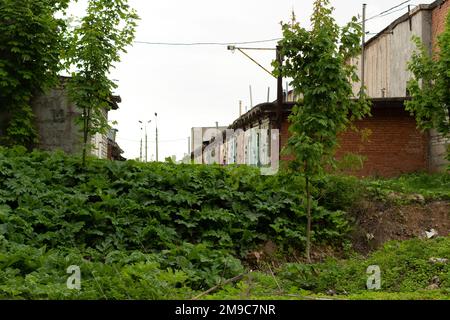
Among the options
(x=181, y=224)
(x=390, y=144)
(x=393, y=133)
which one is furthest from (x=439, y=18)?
(x=181, y=224)

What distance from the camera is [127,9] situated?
44.9ft

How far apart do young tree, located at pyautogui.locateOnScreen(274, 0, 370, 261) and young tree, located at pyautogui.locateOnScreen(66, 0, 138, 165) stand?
173 inches

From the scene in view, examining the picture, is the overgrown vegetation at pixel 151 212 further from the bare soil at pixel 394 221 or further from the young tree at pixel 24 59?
the young tree at pixel 24 59

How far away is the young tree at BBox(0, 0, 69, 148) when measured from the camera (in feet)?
53.8

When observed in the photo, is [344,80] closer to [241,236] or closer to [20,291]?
[241,236]

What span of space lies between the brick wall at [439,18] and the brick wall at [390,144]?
126 inches

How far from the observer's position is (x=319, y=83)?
1066 cm

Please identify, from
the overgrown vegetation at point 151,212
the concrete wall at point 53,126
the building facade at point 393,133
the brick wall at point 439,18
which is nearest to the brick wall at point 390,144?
the building facade at point 393,133

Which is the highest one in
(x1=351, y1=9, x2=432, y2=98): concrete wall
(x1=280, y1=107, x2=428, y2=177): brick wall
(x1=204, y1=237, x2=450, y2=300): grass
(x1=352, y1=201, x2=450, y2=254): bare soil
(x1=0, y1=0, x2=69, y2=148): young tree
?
(x1=351, y1=9, x2=432, y2=98): concrete wall

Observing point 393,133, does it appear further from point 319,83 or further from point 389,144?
point 319,83

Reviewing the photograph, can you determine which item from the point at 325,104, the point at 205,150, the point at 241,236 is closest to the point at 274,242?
the point at 241,236

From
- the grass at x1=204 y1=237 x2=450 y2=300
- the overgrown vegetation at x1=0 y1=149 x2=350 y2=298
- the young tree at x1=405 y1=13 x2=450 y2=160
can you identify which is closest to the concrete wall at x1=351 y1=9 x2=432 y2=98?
the young tree at x1=405 y1=13 x2=450 y2=160

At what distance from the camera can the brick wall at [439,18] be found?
20188 mm

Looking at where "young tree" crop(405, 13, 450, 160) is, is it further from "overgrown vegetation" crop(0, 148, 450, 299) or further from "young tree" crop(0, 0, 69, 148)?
"young tree" crop(0, 0, 69, 148)
